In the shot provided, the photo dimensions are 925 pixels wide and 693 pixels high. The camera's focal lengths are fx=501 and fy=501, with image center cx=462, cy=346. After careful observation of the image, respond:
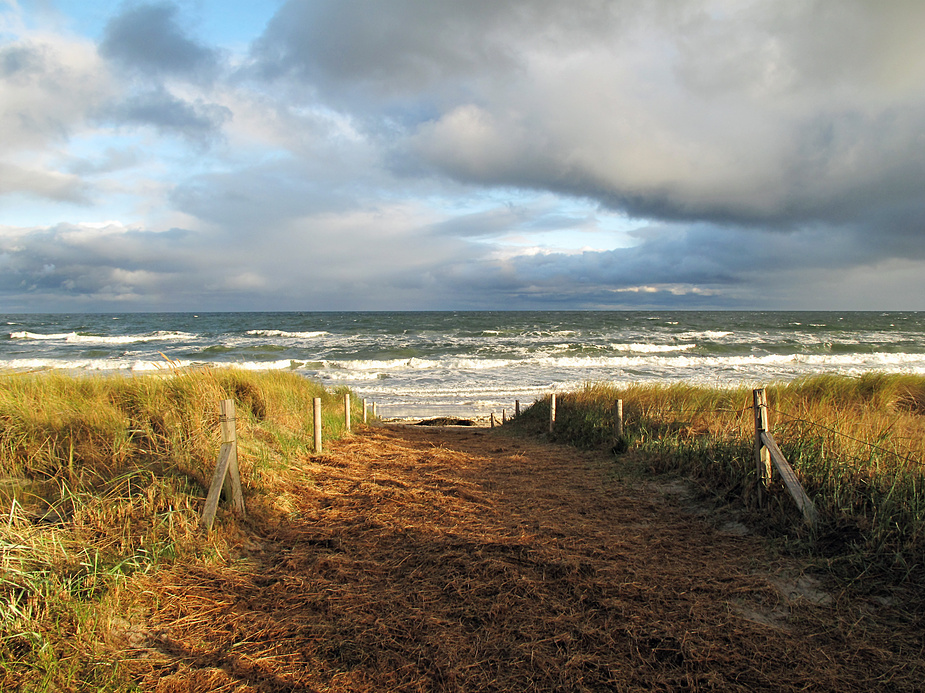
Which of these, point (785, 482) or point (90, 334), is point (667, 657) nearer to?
point (785, 482)

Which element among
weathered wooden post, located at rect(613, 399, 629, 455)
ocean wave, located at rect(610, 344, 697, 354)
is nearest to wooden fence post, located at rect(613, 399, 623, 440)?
weathered wooden post, located at rect(613, 399, 629, 455)

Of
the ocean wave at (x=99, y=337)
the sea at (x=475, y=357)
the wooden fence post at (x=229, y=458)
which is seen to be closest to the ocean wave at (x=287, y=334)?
the sea at (x=475, y=357)

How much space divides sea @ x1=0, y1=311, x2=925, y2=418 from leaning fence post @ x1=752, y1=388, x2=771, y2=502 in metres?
12.8

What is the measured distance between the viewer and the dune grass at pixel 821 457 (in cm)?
425

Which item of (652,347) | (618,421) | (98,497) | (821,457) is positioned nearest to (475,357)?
(652,347)

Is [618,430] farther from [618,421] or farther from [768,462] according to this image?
[768,462]

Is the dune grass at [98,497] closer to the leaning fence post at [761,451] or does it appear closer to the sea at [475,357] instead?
the leaning fence post at [761,451]

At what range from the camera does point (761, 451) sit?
5.59 metres

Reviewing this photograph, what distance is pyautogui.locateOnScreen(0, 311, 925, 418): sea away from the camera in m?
25.3

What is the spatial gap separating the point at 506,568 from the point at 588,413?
7.41 metres

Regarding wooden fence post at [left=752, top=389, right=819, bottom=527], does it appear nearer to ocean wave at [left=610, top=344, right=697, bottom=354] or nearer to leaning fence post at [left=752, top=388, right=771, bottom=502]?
leaning fence post at [left=752, top=388, right=771, bottom=502]

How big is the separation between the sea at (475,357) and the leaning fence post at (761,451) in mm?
Result: 12801

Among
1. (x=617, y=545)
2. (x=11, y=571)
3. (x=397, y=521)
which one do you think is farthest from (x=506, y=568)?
(x=11, y=571)

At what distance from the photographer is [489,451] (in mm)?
9898
